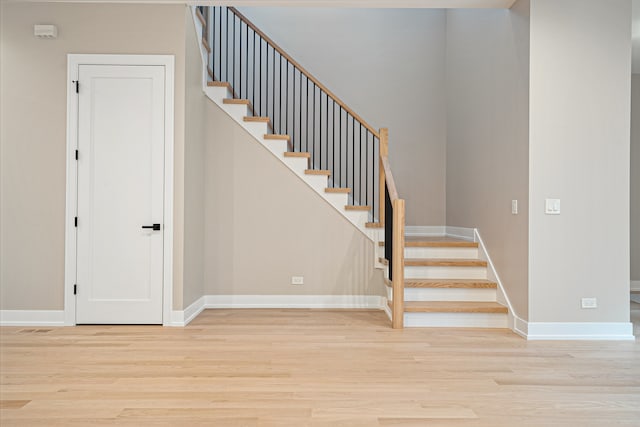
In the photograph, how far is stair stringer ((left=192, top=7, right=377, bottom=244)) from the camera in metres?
5.76

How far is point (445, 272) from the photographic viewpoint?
5.36 metres

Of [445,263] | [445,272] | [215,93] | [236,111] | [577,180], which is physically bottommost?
[445,272]

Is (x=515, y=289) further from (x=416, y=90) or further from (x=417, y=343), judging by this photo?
(x=416, y=90)

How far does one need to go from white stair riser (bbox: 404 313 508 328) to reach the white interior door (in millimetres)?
2501

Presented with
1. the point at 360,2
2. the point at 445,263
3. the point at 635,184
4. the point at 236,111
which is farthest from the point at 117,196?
the point at 635,184

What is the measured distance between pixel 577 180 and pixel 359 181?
129 inches

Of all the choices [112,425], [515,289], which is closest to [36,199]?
[112,425]

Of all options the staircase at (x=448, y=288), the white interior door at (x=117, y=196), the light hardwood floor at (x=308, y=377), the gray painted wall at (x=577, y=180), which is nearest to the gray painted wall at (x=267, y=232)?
the staircase at (x=448, y=288)

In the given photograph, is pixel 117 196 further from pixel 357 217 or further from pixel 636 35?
pixel 636 35

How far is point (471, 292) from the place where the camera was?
200 inches

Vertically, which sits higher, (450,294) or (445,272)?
(445,272)

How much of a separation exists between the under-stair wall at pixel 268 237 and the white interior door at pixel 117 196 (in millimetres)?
958

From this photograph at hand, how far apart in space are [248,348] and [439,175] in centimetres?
456

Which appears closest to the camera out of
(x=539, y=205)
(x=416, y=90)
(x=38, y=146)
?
(x=539, y=205)
